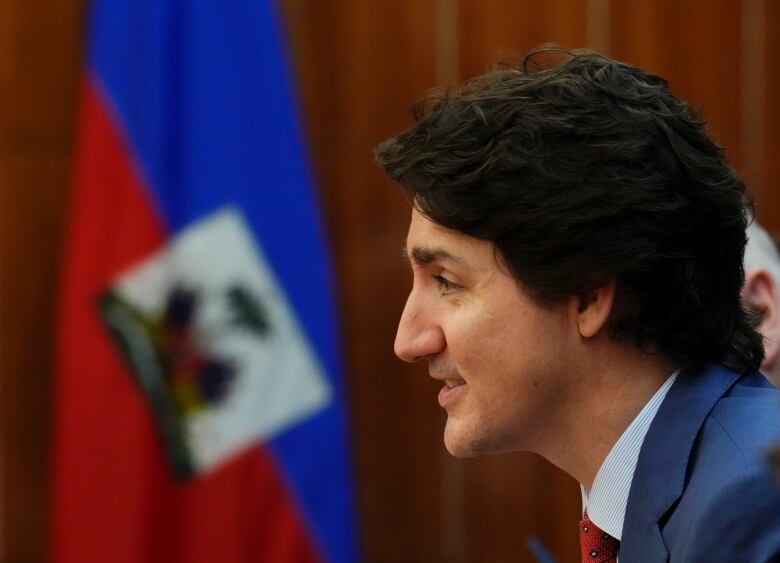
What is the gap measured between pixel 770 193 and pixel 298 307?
1725 millimetres

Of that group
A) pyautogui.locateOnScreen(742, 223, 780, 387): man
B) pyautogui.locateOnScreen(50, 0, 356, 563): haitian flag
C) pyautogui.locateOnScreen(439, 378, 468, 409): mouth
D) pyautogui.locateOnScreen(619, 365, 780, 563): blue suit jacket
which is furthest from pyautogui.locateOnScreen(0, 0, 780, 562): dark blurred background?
pyautogui.locateOnScreen(619, 365, 780, 563): blue suit jacket

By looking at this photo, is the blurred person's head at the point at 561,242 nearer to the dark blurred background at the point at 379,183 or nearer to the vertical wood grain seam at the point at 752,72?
the dark blurred background at the point at 379,183

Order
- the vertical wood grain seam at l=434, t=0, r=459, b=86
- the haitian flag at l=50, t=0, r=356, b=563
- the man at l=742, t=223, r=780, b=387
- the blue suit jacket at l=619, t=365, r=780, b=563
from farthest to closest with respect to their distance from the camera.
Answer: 1. the vertical wood grain seam at l=434, t=0, r=459, b=86
2. the haitian flag at l=50, t=0, r=356, b=563
3. the man at l=742, t=223, r=780, b=387
4. the blue suit jacket at l=619, t=365, r=780, b=563

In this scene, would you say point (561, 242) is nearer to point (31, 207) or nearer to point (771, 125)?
point (31, 207)

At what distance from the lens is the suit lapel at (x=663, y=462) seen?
4.50ft

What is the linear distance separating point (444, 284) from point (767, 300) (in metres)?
0.94

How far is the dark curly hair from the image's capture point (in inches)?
57.1

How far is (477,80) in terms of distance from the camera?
5.25ft

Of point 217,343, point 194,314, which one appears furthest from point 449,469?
point 194,314

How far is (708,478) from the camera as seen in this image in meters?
1.31

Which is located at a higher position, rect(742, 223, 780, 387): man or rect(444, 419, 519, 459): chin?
rect(444, 419, 519, 459): chin

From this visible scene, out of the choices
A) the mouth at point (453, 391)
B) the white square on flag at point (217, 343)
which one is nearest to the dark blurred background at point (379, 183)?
the white square on flag at point (217, 343)

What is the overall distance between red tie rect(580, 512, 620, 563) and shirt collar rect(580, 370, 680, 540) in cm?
2

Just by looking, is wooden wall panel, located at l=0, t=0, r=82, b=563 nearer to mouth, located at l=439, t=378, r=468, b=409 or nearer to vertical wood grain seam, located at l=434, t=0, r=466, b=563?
vertical wood grain seam, located at l=434, t=0, r=466, b=563
